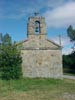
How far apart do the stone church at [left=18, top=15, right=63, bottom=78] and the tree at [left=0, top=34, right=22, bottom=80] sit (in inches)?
67.1

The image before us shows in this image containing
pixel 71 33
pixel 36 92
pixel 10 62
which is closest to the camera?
pixel 36 92

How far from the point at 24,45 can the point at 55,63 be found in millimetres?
4549

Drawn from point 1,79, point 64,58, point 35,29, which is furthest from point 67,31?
point 1,79

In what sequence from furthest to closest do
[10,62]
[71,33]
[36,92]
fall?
[71,33] → [10,62] → [36,92]

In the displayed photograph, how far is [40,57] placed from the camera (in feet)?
128

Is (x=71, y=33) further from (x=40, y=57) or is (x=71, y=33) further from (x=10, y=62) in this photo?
(x=10, y=62)

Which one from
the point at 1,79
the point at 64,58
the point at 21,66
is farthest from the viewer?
the point at 64,58

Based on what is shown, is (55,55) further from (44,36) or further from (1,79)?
(1,79)

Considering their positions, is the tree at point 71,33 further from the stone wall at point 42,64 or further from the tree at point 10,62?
the tree at point 10,62

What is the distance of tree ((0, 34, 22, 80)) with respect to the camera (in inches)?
1438

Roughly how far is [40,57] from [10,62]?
4.24 metres

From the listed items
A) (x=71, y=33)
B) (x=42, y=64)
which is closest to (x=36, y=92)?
(x=42, y=64)

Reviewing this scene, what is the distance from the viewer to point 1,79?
36062 millimetres

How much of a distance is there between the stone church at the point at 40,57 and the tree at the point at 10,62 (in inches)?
67.1
